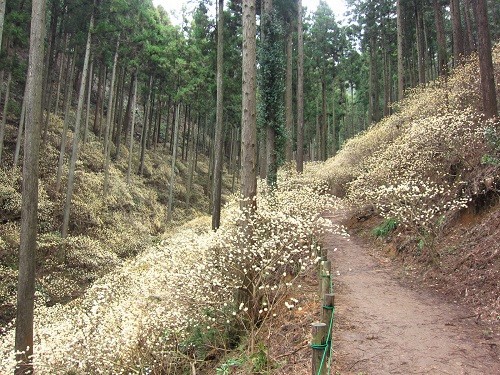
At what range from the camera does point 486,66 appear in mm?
9188

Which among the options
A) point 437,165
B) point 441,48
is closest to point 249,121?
→ point 437,165

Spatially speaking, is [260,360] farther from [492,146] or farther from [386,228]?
[386,228]

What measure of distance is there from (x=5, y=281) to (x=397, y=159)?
1305cm

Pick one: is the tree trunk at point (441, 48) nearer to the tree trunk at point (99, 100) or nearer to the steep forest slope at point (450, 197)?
the steep forest slope at point (450, 197)

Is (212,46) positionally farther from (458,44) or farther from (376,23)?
(376,23)

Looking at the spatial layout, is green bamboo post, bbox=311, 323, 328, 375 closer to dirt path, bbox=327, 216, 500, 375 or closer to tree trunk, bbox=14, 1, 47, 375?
dirt path, bbox=327, 216, 500, 375

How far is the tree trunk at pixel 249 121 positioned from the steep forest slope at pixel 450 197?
10.2 feet

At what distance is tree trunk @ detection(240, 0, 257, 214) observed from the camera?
6.80m

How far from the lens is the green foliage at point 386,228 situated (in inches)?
444

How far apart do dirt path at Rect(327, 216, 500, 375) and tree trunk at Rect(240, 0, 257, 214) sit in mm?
2461

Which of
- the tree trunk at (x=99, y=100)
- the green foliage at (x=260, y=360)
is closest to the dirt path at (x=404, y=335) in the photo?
the green foliage at (x=260, y=360)

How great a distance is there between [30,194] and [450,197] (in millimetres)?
9341

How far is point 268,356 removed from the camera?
487cm

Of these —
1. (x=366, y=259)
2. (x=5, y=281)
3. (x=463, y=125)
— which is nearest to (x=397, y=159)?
(x=463, y=125)
